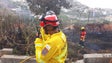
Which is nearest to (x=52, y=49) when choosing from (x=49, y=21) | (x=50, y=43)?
(x=50, y=43)

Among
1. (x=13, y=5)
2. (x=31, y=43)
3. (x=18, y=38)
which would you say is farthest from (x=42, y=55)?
(x=13, y=5)

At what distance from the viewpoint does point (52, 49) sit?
3451mm

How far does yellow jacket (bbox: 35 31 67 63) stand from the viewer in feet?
11.3

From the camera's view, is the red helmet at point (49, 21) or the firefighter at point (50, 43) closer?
the firefighter at point (50, 43)

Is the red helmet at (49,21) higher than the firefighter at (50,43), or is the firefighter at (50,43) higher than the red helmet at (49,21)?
the red helmet at (49,21)

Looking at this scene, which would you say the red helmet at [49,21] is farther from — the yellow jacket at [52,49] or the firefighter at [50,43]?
the yellow jacket at [52,49]

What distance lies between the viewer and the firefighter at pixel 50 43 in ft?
11.3

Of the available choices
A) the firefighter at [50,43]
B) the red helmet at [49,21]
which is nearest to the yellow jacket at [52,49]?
the firefighter at [50,43]

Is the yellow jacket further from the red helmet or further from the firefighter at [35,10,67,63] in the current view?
the red helmet

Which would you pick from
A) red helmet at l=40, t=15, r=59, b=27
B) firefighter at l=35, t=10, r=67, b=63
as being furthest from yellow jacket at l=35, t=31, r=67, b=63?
red helmet at l=40, t=15, r=59, b=27

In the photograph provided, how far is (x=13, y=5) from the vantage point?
29.6 meters

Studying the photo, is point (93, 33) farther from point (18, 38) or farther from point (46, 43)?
point (46, 43)

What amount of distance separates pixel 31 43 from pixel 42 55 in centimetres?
589

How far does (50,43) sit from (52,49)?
3.0 inches
